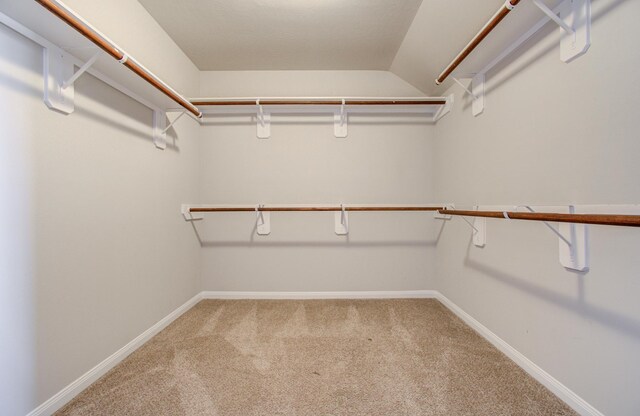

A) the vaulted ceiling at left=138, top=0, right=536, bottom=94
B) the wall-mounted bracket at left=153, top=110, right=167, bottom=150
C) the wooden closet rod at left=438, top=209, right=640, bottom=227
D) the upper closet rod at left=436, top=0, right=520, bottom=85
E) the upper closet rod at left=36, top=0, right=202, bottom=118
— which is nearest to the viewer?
the wooden closet rod at left=438, top=209, right=640, bottom=227

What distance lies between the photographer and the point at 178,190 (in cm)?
225

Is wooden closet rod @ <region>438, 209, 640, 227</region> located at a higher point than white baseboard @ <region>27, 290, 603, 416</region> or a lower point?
higher

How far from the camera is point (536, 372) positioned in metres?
1.36

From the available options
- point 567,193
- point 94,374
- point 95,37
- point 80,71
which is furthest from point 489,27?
point 94,374

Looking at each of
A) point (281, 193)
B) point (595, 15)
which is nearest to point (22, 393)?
point (281, 193)

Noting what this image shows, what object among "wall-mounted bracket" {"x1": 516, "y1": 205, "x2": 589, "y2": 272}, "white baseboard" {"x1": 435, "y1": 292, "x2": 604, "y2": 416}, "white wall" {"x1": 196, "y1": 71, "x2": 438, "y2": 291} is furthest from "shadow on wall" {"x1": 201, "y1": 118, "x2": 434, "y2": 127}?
"white baseboard" {"x1": 435, "y1": 292, "x2": 604, "y2": 416}

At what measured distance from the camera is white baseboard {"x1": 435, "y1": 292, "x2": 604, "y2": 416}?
1131mm

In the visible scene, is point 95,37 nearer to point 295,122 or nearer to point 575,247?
point 295,122

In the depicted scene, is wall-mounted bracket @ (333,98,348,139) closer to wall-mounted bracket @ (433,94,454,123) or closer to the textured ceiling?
the textured ceiling

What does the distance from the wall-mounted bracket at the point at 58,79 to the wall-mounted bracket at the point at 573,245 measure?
7.72 feet

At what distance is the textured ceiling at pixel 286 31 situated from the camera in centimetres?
182

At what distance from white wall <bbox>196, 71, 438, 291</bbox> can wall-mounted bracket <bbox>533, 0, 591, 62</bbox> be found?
4.70 ft

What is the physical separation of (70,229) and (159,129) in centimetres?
97

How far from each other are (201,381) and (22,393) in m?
0.69
